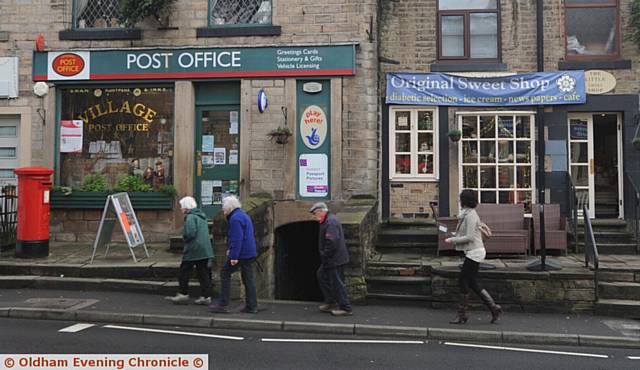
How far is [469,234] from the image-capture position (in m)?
7.66

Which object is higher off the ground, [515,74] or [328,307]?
[515,74]

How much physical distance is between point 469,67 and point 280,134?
440cm

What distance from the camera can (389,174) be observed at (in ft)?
40.9

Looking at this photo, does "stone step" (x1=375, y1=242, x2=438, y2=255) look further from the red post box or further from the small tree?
the small tree

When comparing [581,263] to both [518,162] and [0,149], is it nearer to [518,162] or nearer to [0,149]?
[518,162]

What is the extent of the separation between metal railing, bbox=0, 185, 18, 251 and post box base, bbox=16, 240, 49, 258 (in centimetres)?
67

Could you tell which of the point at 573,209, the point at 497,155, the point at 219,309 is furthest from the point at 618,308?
the point at 219,309

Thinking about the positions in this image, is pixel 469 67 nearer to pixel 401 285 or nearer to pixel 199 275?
pixel 401 285

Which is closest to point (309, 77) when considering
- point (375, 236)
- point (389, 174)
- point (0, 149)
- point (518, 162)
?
point (389, 174)

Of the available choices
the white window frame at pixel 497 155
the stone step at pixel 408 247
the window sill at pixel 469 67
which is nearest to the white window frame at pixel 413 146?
the white window frame at pixel 497 155

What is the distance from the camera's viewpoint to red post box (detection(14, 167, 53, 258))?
10234 millimetres

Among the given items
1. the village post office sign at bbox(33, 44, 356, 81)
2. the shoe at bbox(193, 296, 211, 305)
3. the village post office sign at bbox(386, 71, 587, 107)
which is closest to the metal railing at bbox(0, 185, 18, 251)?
the village post office sign at bbox(33, 44, 356, 81)

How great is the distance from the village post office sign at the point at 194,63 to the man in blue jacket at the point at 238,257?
4.53 meters
